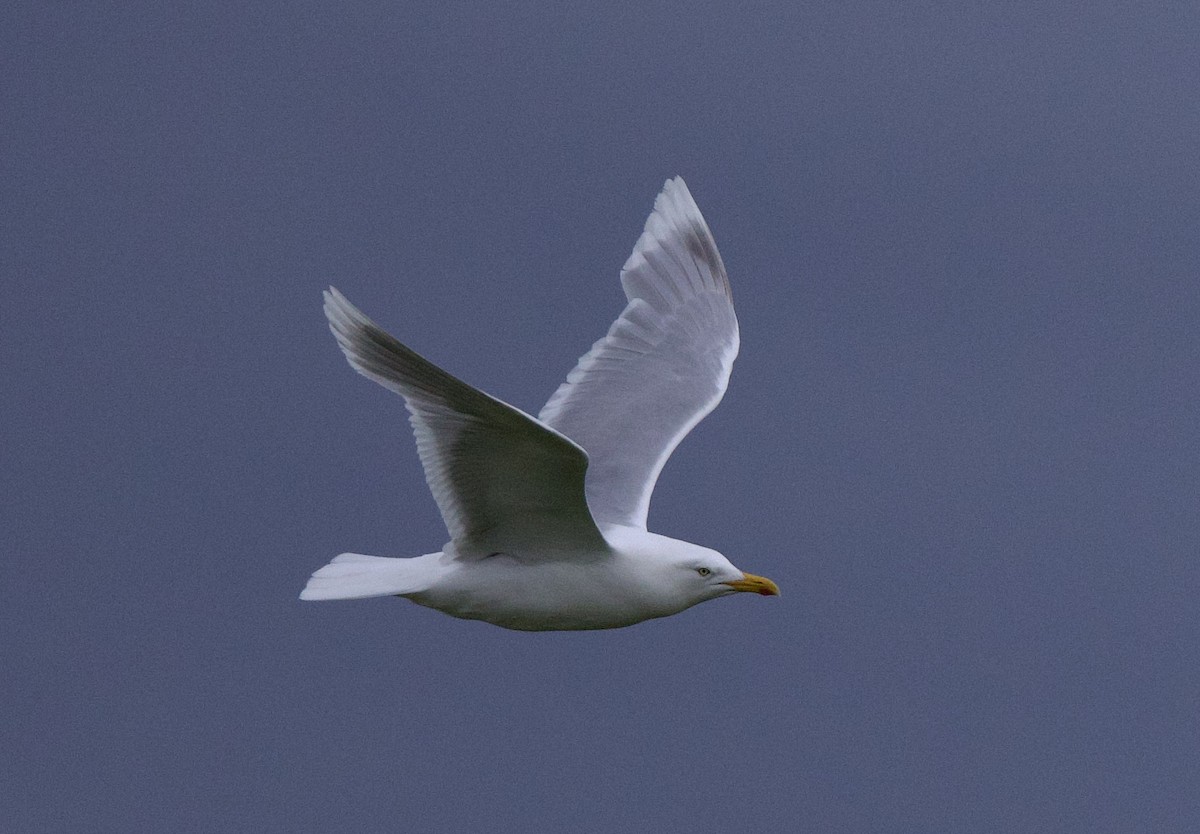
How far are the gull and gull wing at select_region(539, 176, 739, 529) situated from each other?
1cm

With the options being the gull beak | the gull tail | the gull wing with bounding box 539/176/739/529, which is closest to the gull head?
the gull beak

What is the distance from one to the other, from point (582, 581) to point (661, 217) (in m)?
3.53

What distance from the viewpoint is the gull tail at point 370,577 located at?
29.1 feet

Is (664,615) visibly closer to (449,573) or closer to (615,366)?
(449,573)

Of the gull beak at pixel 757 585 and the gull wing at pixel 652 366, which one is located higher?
the gull wing at pixel 652 366

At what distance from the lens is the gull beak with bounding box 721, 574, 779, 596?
31.0ft

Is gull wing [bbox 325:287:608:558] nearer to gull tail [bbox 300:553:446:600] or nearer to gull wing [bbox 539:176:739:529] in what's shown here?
gull tail [bbox 300:553:446:600]

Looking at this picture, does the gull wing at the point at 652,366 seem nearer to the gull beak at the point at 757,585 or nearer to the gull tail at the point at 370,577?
the gull beak at the point at 757,585

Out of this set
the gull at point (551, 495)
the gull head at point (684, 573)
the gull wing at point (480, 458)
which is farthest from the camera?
the gull head at point (684, 573)

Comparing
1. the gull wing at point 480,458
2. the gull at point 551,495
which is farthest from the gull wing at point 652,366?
the gull wing at point 480,458

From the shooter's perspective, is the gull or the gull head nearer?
the gull

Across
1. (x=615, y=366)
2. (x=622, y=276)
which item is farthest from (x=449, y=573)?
(x=622, y=276)

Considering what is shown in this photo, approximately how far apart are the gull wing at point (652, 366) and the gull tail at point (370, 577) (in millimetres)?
1130

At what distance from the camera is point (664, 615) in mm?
9328
